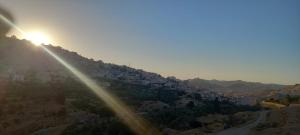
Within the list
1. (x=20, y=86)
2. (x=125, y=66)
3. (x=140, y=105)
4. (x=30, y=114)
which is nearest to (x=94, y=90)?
(x=20, y=86)

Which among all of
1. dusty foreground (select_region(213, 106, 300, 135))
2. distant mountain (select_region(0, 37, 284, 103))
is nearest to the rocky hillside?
distant mountain (select_region(0, 37, 284, 103))

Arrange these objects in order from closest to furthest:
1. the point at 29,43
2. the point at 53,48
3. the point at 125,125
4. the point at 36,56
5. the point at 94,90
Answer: the point at 125,125, the point at 94,90, the point at 36,56, the point at 29,43, the point at 53,48

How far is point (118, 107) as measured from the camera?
5941 centimetres

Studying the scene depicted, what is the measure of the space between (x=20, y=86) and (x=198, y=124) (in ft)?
163

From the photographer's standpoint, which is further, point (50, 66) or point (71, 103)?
point (50, 66)

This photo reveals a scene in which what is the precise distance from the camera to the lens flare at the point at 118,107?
3222 centimetres

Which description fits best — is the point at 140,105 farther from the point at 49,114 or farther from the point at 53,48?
the point at 53,48

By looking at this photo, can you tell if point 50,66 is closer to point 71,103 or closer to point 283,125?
point 71,103

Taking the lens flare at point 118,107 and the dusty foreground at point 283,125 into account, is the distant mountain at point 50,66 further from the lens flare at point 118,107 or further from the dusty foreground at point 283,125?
the dusty foreground at point 283,125

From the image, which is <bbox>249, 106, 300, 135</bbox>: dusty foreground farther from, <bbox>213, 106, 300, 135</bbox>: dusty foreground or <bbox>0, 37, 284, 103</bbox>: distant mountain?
<bbox>0, 37, 284, 103</bbox>: distant mountain

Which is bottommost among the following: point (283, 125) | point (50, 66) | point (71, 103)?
point (283, 125)

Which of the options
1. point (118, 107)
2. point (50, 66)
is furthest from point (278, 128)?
point (50, 66)

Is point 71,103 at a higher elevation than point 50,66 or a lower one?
lower

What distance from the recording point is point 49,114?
51750 mm
